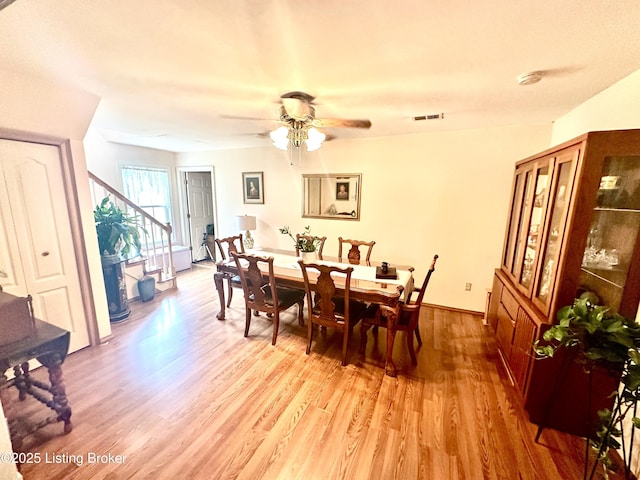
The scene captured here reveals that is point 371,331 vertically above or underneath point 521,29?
underneath

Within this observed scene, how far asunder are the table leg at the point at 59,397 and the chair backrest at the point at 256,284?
4.91 ft

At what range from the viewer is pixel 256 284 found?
2775 mm

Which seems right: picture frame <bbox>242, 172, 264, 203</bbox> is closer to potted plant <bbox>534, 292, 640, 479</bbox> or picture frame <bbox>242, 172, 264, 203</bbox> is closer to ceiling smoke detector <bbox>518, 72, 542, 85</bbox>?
ceiling smoke detector <bbox>518, 72, 542, 85</bbox>

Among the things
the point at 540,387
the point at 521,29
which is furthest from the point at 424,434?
the point at 521,29

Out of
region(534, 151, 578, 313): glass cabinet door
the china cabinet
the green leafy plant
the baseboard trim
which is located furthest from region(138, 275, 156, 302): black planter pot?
region(534, 151, 578, 313): glass cabinet door

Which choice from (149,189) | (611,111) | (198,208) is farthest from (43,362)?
(198,208)

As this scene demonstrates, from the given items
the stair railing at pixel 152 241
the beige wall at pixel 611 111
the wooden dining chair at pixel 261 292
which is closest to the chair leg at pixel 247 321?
the wooden dining chair at pixel 261 292

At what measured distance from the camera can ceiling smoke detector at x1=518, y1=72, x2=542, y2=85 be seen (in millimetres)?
1764

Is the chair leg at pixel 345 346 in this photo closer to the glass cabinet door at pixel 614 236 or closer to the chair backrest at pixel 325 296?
the chair backrest at pixel 325 296

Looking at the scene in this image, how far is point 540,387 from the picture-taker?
1812mm

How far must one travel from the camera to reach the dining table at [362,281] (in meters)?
2.31

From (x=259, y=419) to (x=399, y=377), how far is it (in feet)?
4.17

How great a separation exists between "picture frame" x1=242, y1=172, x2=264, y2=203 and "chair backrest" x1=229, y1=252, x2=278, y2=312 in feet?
7.05

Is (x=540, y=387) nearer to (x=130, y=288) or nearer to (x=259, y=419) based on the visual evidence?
(x=259, y=419)
